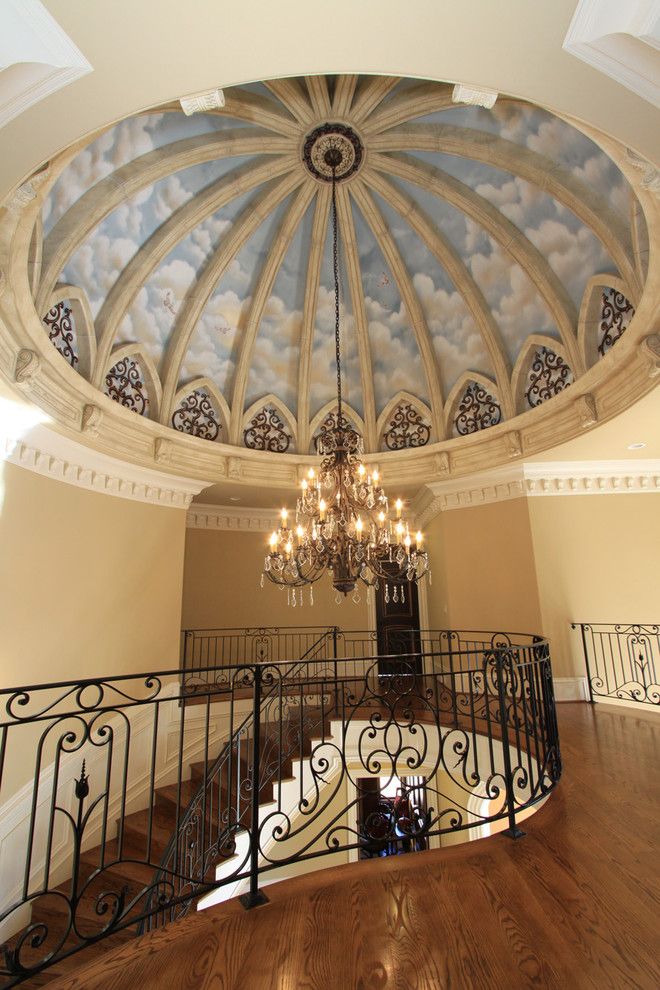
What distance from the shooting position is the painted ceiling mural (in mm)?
5715

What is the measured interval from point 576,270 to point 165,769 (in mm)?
9689

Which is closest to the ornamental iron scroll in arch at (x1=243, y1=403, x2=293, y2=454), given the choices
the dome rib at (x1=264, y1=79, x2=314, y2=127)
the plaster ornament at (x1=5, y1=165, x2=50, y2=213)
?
the dome rib at (x1=264, y1=79, x2=314, y2=127)

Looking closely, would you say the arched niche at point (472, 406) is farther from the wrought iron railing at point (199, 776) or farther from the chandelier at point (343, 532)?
the chandelier at point (343, 532)

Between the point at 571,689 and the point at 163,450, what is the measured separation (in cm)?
779

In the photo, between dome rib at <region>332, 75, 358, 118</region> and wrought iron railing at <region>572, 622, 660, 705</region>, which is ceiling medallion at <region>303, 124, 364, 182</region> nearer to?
dome rib at <region>332, 75, 358, 118</region>

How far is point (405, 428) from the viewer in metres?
9.67

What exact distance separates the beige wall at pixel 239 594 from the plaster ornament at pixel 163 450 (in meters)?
2.72

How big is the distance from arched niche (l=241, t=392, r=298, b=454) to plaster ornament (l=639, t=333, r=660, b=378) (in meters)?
6.08

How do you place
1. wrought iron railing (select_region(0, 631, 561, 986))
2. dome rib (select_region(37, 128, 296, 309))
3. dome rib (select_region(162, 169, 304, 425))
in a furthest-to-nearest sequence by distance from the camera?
dome rib (select_region(162, 169, 304, 425)) → dome rib (select_region(37, 128, 296, 309)) → wrought iron railing (select_region(0, 631, 561, 986))

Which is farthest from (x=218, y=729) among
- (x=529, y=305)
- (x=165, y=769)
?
(x=529, y=305)

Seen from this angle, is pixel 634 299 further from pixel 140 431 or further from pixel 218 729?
pixel 218 729

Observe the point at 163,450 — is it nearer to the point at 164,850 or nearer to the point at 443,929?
the point at 164,850

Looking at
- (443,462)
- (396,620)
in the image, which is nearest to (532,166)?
(443,462)

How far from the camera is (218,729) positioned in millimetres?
8625
